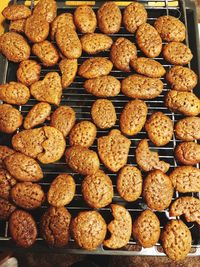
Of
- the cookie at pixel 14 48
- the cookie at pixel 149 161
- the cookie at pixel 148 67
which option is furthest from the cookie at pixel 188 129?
the cookie at pixel 14 48

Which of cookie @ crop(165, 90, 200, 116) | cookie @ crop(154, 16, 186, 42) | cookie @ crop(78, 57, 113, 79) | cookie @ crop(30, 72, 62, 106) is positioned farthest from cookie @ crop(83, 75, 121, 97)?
cookie @ crop(154, 16, 186, 42)

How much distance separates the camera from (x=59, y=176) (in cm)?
154

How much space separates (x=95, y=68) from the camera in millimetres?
1662

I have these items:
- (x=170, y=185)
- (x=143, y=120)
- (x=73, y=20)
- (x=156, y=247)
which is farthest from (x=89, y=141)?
(x=73, y=20)

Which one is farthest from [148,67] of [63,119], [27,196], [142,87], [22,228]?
[22,228]

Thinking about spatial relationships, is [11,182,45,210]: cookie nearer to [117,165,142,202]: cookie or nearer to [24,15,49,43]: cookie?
[117,165,142,202]: cookie

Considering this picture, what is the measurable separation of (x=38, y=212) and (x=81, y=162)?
323mm

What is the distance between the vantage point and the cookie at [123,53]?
5.57 ft

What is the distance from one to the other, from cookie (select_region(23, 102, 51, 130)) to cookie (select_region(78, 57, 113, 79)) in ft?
0.77

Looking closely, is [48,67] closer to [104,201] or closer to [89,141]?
[89,141]

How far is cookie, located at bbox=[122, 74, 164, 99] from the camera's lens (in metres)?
1.62

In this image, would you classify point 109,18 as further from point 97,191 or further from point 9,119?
point 97,191

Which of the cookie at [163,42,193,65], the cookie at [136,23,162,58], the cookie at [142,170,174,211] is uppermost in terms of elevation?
the cookie at [136,23,162,58]

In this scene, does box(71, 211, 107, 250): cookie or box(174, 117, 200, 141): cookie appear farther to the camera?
box(174, 117, 200, 141): cookie
